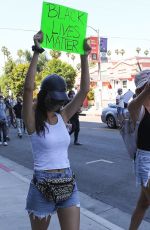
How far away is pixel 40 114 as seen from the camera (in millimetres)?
2781

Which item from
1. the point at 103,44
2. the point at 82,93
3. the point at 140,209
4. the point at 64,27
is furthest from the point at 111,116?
the point at 103,44

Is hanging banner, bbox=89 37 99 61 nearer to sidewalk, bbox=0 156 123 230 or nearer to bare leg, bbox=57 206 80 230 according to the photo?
sidewalk, bbox=0 156 123 230

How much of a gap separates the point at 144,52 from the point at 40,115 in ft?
277

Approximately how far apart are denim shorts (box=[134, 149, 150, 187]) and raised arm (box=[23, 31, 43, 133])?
1.14 m

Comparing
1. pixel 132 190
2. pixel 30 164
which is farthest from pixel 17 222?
pixel 30 164

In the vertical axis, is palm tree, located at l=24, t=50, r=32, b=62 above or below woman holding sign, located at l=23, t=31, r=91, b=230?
above

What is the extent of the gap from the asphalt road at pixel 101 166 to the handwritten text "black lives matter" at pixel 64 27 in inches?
107

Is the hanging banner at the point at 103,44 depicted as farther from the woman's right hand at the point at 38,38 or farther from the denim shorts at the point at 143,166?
the woman's right hand at the point at 38,38

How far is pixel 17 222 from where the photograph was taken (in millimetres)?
4480

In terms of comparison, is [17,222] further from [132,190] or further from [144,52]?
[144,52]

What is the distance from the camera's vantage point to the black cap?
2.72m

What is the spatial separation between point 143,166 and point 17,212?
6.89ft

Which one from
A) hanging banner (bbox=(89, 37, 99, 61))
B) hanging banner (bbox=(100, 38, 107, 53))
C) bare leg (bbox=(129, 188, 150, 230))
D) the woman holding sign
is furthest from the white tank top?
hanging banner (bbox=(100, 38, 107, 53))

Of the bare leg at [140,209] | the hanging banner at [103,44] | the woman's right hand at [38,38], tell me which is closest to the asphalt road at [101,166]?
the bare leg at [140,209]
